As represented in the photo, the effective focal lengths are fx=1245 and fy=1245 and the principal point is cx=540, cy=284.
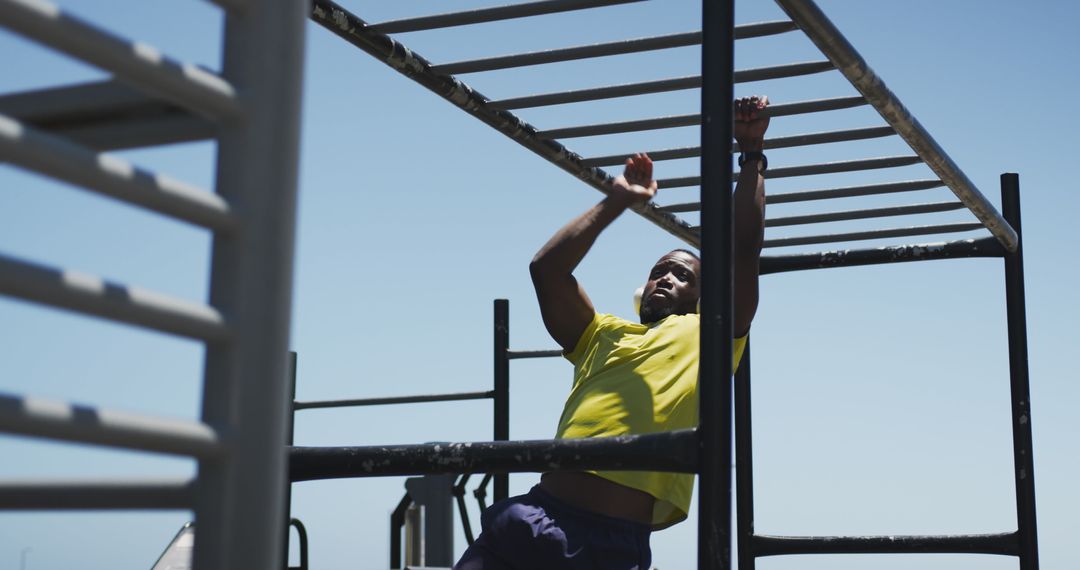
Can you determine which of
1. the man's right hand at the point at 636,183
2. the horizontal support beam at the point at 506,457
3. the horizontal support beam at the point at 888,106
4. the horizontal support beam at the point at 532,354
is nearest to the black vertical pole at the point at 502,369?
the horizontal support beam at the point at 532,354

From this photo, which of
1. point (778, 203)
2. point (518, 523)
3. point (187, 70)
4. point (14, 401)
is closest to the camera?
point (14, 401)

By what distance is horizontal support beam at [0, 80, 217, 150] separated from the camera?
A: 0.85 metres

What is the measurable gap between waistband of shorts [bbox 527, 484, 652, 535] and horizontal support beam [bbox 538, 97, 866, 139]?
87cm

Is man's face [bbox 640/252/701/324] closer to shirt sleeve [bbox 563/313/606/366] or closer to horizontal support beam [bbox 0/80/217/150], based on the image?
shirt sleeve [bbox 563/313/606/366]

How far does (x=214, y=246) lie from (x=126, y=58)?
0.14m

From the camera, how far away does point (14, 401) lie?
67cm

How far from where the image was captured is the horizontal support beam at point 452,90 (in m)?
2.51

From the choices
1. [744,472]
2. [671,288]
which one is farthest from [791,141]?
[744,472]

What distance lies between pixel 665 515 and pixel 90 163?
2.17 m

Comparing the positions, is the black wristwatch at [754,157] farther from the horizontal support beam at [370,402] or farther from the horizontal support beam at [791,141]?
the horizontal support beam at [370,402]

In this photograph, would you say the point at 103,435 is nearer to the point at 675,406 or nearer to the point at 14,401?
the point at 14,401

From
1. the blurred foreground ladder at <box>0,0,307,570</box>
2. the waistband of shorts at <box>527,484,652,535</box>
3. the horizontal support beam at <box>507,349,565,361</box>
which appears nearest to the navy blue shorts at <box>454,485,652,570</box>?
the waistband of shorts at <box>527,484,652,535</box>

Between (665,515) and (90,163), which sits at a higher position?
(90,163)

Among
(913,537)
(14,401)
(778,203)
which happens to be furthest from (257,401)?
(913,537)
